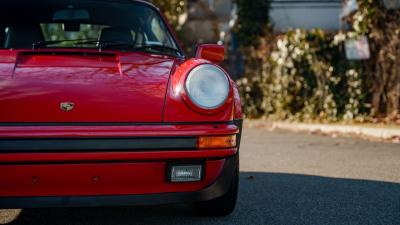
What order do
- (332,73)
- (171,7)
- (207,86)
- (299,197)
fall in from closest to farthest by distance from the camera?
(207,86)
(299,197)
(332,73)
(171,7)

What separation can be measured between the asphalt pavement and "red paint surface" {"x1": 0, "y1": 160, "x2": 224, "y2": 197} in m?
0.47

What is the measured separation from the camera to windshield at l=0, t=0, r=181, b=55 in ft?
14.5

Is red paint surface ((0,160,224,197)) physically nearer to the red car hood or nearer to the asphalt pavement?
the red car hood

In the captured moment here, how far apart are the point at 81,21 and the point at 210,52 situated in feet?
3.28

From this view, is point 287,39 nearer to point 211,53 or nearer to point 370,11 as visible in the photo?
point 370,11

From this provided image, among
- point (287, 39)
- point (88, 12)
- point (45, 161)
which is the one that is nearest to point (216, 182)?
point (45, 161)

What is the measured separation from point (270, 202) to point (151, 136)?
1376 millimetres

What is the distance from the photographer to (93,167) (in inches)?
125

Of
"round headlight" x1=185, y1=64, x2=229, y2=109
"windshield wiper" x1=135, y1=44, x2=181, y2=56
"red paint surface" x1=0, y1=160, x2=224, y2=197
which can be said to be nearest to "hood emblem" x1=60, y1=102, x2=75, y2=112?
"red paint surface" x1=0, y1=160, x2=224, y2=197

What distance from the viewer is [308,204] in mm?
4254

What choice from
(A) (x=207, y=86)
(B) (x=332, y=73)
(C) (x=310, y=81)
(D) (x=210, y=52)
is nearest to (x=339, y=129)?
(B) (x=332, y=73)

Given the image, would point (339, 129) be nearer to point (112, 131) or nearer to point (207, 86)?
point (207, 86)

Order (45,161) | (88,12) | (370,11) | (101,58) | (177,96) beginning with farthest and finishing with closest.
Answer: (370,11) → (88,12) → (101,58) → (177,96) → (45,161)

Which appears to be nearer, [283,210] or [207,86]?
[207,86]
